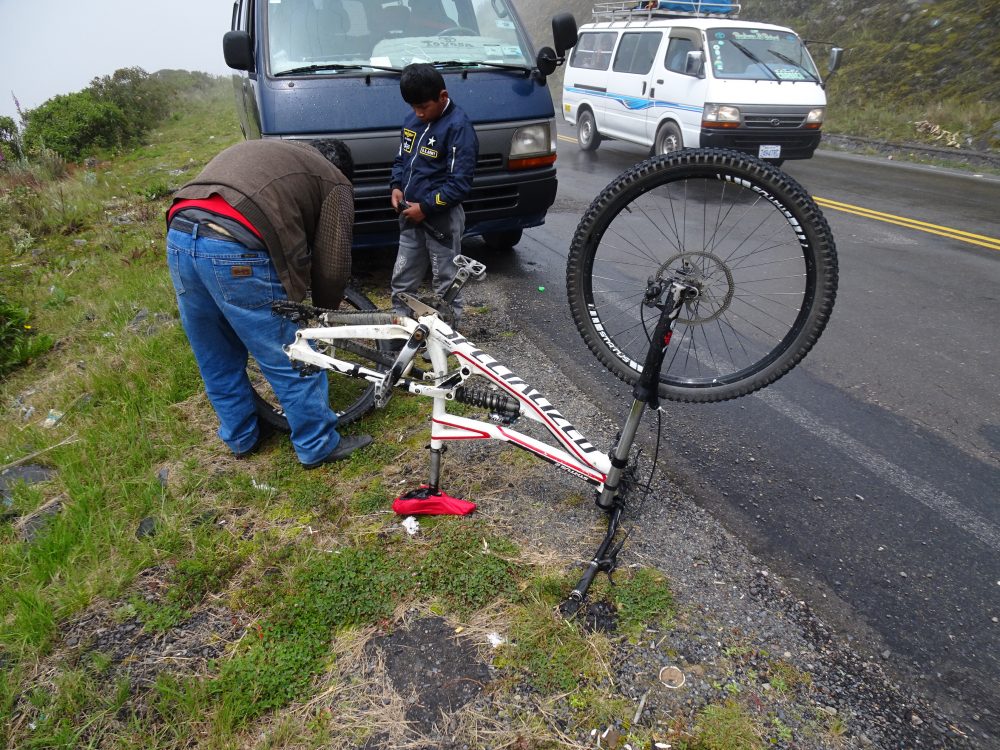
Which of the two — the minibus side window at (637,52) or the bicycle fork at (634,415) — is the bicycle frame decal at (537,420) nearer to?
the bicycle fork at (634,415)

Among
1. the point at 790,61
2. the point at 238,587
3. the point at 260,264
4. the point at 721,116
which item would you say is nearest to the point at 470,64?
the point at 260,264

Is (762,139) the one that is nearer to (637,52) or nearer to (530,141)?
(637,52)

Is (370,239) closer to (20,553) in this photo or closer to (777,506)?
(20,553)

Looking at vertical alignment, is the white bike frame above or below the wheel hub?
below

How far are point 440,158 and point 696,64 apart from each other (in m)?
7.61

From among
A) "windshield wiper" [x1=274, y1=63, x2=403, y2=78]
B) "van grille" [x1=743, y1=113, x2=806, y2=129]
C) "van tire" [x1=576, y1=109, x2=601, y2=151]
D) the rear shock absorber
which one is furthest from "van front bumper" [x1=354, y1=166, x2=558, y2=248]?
"van tire" [x1=576, y1=109, x2=601, y2=151]

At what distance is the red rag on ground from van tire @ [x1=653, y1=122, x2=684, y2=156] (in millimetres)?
9050

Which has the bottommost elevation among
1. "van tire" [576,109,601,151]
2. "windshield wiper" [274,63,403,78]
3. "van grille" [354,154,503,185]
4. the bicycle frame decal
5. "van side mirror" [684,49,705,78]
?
the bicycle frame decal

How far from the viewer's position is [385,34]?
17.2 ft

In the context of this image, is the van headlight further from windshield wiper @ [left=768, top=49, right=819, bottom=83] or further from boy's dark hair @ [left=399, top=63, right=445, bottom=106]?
windshield wiper @ [left=768, top=49, right=819, bottom=83]

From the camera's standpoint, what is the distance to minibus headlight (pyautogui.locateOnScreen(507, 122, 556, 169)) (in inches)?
201

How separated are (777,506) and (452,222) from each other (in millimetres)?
2668

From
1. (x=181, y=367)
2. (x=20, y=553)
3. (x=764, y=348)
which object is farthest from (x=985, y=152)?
(x=20, y=553)

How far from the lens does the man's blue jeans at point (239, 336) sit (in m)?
2.79
